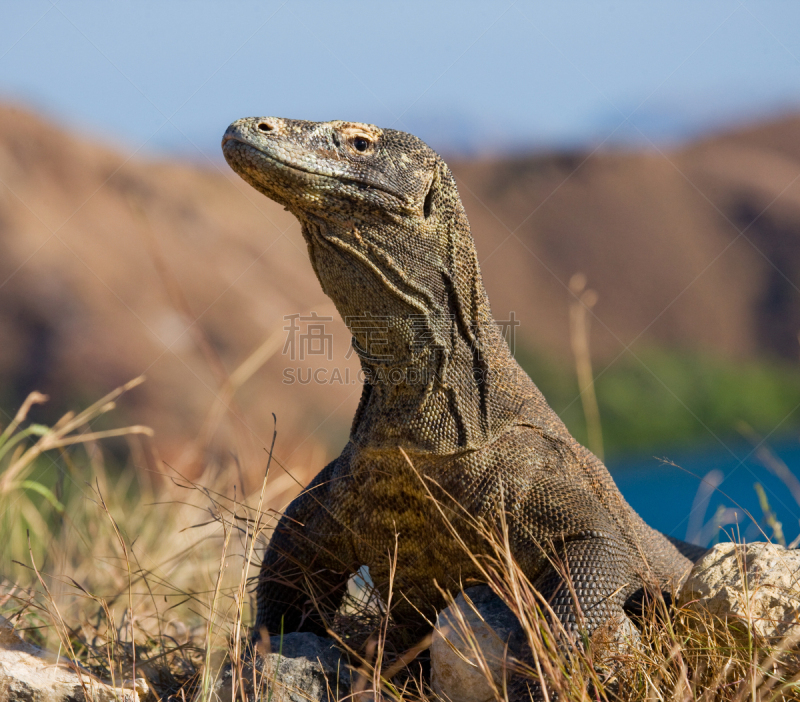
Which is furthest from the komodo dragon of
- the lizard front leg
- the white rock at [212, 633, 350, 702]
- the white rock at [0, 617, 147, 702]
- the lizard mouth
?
the white rock at [0, 617, 147, 702]

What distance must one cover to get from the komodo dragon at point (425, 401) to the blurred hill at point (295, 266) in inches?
519

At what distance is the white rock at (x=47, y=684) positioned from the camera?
2.93m

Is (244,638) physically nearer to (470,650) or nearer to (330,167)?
(470,650)

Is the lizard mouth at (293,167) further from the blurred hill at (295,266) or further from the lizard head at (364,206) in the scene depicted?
the blurred hill at (295,266)

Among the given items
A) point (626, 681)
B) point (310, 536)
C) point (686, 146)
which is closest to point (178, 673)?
point (310, 536)

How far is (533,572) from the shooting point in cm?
329

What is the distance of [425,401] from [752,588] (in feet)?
4.92

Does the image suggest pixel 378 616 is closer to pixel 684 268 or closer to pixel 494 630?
pixel 494 630

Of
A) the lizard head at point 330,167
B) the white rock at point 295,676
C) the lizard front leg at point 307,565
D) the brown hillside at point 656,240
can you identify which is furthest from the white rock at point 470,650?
the brown hillside at point 656,240

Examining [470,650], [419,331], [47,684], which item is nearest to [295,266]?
[419,331]

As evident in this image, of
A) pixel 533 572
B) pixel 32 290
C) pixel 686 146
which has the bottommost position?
pixel 32 290

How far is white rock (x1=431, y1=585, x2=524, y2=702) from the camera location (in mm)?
2863

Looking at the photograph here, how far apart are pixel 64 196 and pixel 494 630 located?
22914 millimetres

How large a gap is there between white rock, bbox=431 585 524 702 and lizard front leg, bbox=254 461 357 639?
90 centimetres
